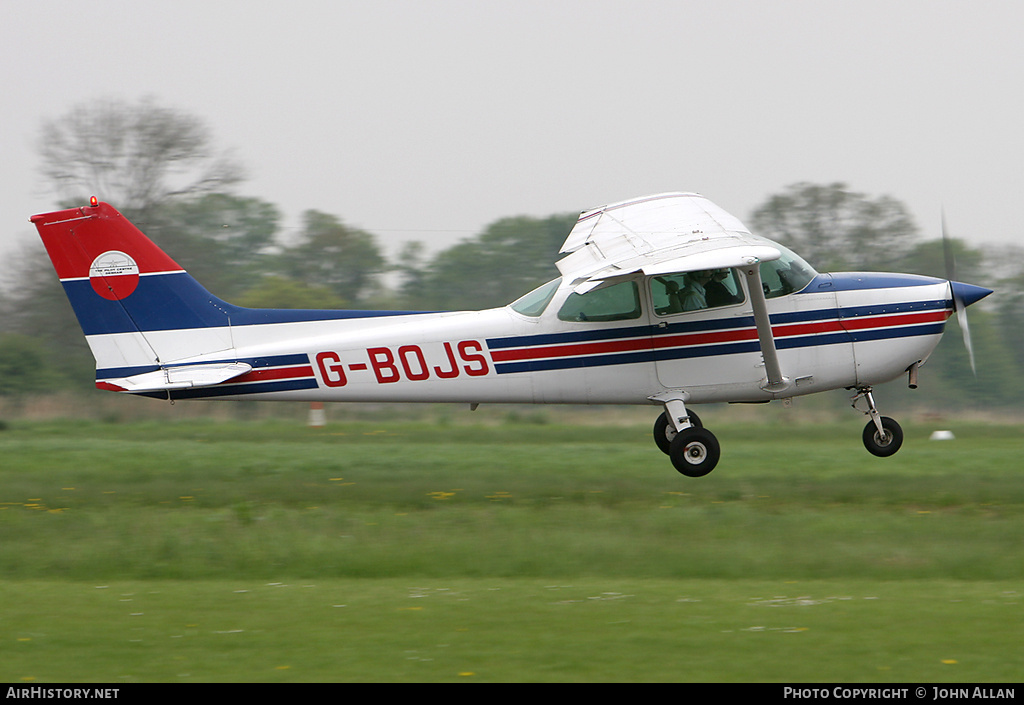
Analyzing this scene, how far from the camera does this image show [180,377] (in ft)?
37.8

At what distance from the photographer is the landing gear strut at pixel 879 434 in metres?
11.9

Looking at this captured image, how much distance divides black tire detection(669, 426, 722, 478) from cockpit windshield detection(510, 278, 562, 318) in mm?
2119

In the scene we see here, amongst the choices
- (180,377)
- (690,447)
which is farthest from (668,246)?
(180,377)

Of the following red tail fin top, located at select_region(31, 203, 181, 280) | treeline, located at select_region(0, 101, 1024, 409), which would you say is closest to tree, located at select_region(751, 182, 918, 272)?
treeline, located at select_region(0, 101, 1024, 409)

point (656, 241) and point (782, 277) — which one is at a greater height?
point (656, 241)

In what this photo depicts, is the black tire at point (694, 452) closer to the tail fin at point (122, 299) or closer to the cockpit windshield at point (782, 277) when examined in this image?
the cockpit windshield at point (782, 277)

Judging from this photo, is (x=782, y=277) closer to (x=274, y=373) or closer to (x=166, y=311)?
(x=274, y=373)

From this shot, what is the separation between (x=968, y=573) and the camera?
794 cm

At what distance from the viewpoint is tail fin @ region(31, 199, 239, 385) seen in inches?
452

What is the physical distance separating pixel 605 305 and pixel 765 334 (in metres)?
1.78

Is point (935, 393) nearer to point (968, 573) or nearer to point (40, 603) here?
point (968, 573)

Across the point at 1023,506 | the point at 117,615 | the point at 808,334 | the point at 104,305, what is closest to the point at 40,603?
the point at 117,615

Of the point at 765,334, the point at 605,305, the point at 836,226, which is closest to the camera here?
the point at 765,334

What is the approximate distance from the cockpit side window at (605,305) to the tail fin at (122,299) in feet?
13.1
